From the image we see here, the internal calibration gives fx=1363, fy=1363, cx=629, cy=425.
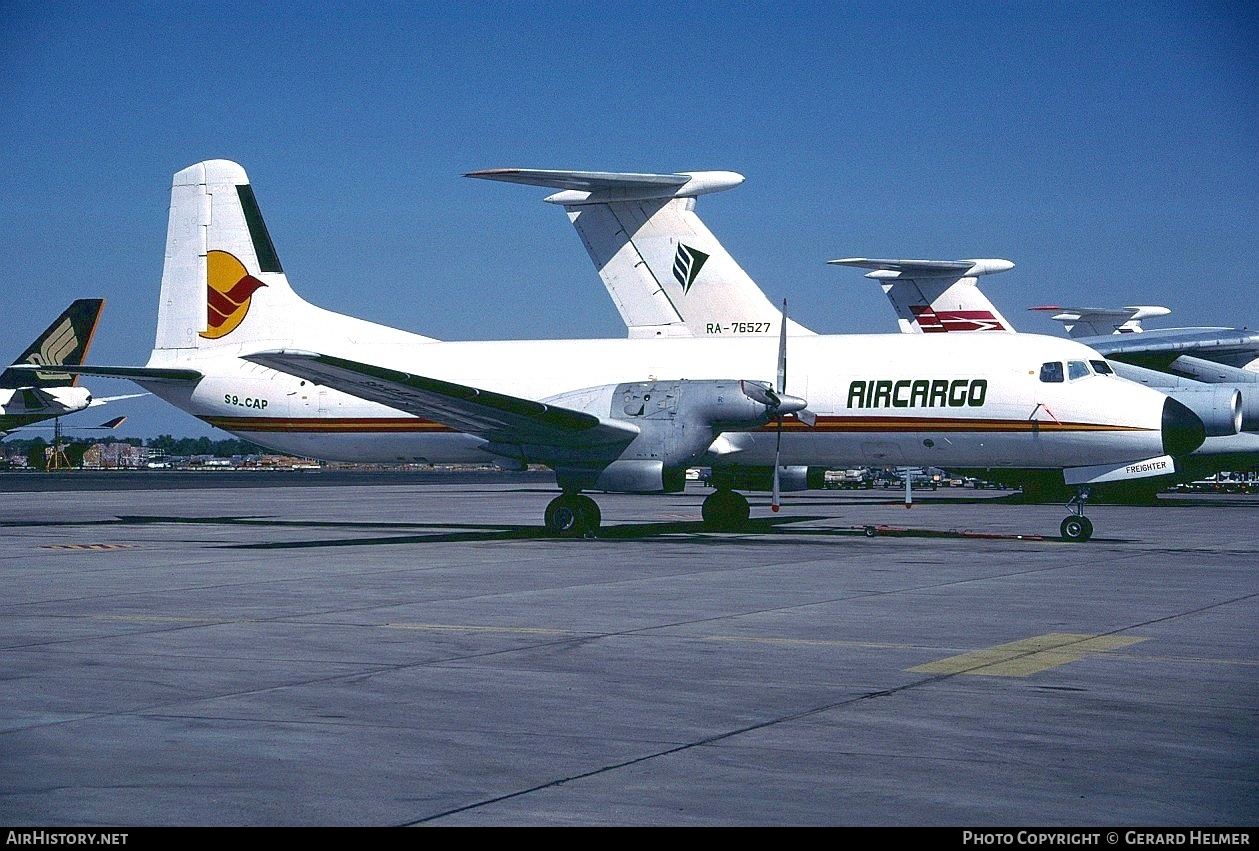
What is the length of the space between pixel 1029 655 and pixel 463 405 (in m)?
15.4

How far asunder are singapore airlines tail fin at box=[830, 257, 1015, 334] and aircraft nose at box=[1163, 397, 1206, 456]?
23.4 m

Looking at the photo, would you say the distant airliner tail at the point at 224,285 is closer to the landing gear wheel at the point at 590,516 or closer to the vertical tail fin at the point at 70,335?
the landing gear wheel at the point at 590,516

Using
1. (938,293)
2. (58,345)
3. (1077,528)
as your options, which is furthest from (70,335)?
(1077,528)

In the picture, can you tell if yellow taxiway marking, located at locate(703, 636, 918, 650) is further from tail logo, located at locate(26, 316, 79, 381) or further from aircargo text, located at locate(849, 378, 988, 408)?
tail logo, located at locate(26, 316, 79, 381)

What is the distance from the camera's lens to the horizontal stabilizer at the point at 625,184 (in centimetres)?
3525

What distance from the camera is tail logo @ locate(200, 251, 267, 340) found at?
3161 centimetres

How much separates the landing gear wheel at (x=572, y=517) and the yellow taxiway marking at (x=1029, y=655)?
575 inches

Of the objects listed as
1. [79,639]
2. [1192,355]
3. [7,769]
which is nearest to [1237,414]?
[1192,355]

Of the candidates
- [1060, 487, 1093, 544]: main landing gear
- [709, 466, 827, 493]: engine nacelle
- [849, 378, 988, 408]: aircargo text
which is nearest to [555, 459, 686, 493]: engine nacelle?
[709, 466, 827, 493]: engine nacelle

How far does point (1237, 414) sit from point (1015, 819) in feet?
102

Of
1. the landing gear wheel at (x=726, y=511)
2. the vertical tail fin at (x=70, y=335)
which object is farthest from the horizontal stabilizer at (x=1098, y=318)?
the vertical tail fin at (x=70, y=335)

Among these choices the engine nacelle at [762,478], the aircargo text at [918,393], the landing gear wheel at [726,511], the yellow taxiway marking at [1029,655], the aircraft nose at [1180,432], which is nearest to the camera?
the yellow taxiway marking at [1029,655]

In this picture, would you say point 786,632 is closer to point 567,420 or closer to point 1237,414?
point 567,420

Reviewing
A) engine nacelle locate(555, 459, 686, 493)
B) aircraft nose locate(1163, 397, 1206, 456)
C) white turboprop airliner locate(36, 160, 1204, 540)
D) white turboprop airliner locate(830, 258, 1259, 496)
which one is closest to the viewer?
aircraft nose locate(1163, 397, 1206, 456)
